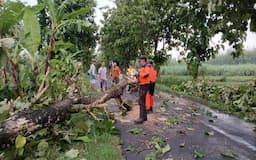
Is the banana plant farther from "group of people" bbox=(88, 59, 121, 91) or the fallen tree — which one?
"group of people" bbox=(88, 59, 121, 91)

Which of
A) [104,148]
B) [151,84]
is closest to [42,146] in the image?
[104,148]

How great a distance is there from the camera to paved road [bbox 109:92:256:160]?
603 centimetres

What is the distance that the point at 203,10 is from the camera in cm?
1068

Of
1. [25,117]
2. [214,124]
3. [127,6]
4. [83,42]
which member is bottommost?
[214,124]

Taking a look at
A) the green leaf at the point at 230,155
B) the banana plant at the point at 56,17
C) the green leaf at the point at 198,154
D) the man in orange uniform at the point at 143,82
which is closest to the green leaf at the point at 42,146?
the banana plant at the point at 56,17

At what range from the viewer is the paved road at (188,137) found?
6.03 meters

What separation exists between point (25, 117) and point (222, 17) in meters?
7.91

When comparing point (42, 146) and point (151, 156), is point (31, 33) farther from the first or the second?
point (151, 156)

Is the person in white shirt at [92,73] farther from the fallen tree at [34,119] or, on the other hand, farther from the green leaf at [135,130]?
the fallen tree at [34,119]

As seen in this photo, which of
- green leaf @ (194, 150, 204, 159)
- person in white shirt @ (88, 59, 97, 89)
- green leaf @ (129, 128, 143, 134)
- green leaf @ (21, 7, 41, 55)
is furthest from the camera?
person in white shirt @ (88, 59, 97, 89)

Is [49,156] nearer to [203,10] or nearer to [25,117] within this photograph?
[25,117]

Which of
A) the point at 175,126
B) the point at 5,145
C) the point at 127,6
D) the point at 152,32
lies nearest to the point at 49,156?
the point at 5,145

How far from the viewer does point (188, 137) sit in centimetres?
714

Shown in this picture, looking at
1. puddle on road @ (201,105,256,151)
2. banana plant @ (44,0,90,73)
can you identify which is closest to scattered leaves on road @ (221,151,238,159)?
puddle on road @ (201,105,256,151)
